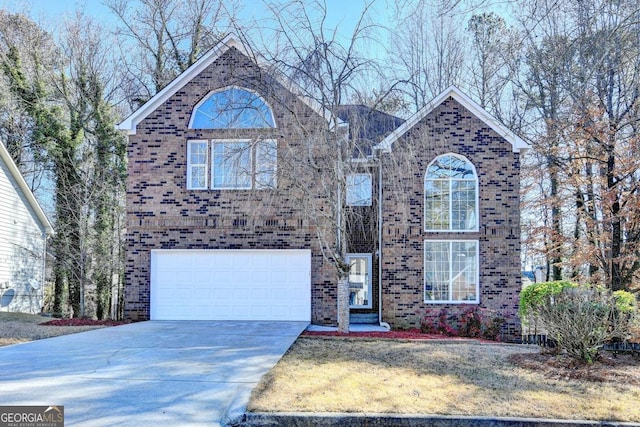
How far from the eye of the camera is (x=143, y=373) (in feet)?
24.1

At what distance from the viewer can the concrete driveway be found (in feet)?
18.4

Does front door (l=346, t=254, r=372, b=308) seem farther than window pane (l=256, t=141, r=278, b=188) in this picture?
Yes

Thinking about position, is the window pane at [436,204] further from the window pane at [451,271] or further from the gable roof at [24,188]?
the gable roof at [24,188]

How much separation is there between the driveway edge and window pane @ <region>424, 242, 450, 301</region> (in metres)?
8.59

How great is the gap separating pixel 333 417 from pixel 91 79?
825 inches

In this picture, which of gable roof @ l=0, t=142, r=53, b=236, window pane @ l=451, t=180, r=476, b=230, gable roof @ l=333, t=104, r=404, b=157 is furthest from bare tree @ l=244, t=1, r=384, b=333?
gable roof @ l=0, t=142, r=53, b=236

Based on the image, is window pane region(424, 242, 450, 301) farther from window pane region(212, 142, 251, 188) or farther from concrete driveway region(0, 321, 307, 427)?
window pane region(212, 142, 251, 188)

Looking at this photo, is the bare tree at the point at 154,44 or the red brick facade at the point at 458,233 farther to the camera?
the bare tree at the point at 154,44

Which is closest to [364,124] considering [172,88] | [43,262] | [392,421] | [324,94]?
[324,94]

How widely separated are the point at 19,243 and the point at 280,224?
461 inches

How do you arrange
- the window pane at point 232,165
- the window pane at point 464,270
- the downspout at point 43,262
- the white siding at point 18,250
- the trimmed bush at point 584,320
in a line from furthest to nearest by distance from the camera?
the downspout at point 43,262, the white siding at point 18,250, the window pane at point 464,270, the window pane at point 232,165, the trimmed bush at point 584,320

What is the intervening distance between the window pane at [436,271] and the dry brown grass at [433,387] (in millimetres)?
4545

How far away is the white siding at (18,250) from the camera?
1812 centimetres

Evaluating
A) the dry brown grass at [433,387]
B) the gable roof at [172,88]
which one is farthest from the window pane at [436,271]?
the gable roof at [172,88]
